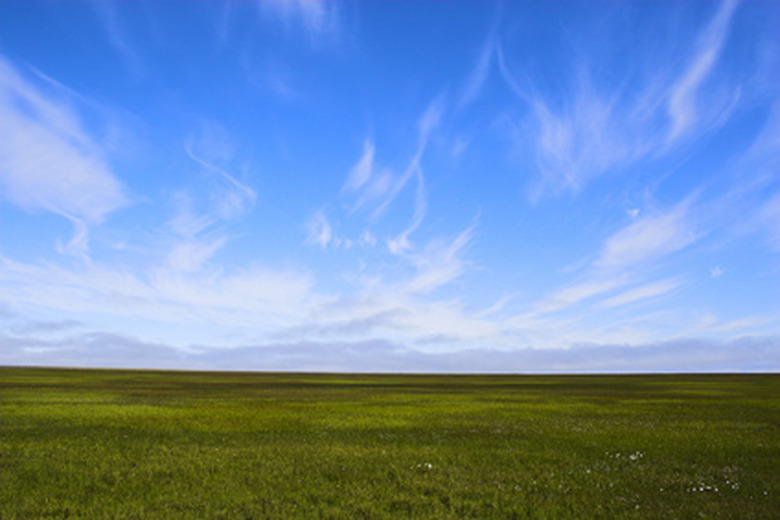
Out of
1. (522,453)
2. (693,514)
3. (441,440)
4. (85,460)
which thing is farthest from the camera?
(441,440)

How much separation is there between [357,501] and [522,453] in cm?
952

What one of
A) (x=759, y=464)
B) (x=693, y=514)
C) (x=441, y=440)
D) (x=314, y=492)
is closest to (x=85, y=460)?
(x=314, y=492)

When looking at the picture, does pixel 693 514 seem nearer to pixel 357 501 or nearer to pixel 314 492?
pixel 357 501

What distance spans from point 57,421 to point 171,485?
20695mm

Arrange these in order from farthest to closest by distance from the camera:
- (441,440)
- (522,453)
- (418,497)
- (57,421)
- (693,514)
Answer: (57,421), (441,440), (522,453), (418,497), (693,514)

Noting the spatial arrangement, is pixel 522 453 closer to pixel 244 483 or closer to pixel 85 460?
pixel 244 483

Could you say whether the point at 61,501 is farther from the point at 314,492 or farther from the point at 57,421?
the point at 57,421

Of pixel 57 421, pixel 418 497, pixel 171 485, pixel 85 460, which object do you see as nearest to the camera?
pixel 418 497

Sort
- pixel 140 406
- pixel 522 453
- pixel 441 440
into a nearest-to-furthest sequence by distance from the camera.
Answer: pixel 522 453
pixel 441 440
pixel 140 406

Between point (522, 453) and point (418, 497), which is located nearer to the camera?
point (418, 497)

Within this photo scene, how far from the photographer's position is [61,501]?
14.6 meters

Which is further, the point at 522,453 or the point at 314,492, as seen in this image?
the point at 522,453

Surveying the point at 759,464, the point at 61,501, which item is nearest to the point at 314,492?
the point at 61,501

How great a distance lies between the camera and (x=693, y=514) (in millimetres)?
13859
